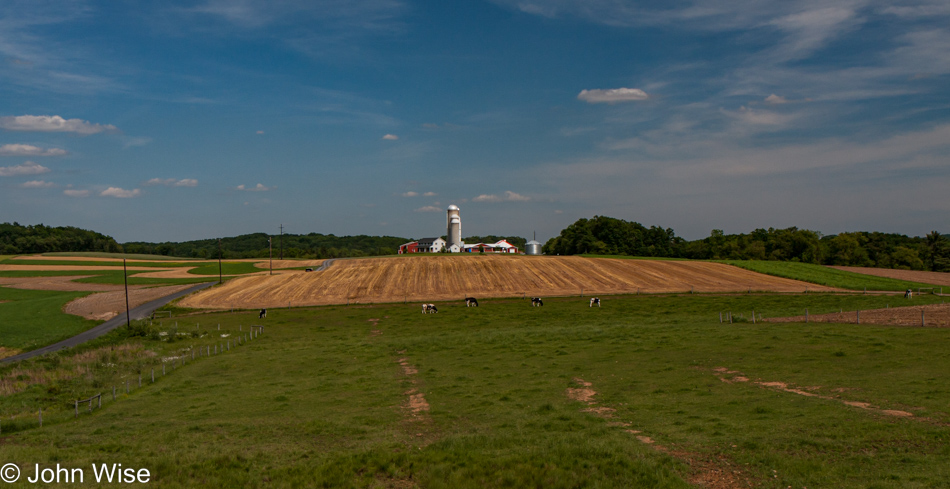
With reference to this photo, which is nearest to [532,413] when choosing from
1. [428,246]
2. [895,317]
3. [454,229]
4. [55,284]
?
[895,317]

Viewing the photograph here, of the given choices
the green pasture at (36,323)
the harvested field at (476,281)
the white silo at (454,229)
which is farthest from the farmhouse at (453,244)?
the green pasture at (36,323)

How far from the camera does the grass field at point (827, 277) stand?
78156 mm

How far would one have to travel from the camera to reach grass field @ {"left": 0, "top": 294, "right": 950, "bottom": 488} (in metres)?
13.9

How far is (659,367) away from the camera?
28125 mm

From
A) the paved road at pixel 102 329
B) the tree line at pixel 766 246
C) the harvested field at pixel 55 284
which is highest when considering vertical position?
the tree line at pixel 766 246

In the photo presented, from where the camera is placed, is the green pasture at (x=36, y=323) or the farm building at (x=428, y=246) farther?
the farm building at (x=428, y=246)

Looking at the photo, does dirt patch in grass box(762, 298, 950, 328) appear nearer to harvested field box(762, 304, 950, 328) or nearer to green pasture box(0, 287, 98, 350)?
harvested field box(762, 304, 950, 328)

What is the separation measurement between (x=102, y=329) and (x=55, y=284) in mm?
50580

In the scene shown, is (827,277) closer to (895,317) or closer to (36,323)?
(895,317)

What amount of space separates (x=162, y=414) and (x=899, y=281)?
3893 inches

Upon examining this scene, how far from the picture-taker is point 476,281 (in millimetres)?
84062

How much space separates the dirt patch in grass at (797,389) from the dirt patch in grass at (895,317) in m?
19.2

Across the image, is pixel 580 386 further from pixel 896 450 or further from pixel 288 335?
pixel 288 335

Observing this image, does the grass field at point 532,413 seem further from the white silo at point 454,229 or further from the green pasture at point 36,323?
the white silo at point 454,229
